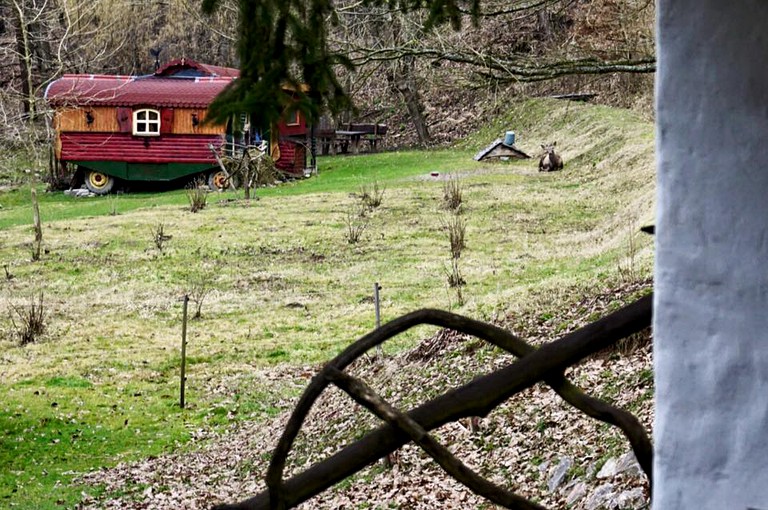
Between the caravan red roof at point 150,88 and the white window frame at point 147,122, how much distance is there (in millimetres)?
342

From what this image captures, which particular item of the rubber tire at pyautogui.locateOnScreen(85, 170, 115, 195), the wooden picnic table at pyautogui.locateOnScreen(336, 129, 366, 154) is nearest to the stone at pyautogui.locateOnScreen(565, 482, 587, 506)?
the rubber tire at pyautogui.locateOnScreen(85, 170, 115, 195)

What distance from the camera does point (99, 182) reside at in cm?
3816

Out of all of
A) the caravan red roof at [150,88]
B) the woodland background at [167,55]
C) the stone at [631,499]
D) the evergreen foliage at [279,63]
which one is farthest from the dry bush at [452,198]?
the evergreen foliage at [279,63]

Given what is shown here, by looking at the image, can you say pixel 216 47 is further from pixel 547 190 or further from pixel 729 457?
pixel 729 457

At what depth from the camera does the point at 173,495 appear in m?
10.8

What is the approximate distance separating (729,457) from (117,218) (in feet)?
90.8

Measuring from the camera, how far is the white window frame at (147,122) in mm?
37219

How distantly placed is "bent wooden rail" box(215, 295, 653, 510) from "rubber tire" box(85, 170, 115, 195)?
121 feet

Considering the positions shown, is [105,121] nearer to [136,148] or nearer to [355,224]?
[136,148]

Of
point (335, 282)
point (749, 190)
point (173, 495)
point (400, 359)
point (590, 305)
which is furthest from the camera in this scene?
point (335, 282)

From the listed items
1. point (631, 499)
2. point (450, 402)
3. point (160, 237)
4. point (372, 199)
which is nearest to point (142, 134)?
point (372, 199)

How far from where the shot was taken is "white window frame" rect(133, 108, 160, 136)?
122ft

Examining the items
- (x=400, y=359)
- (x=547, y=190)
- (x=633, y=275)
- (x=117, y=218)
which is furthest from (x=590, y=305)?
(x=117, y=218)

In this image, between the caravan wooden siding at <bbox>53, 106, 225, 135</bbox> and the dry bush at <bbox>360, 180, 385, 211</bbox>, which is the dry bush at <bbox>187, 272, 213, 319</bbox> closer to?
the dry bush at <bbox>360, 180, 385, 211</bbox>
